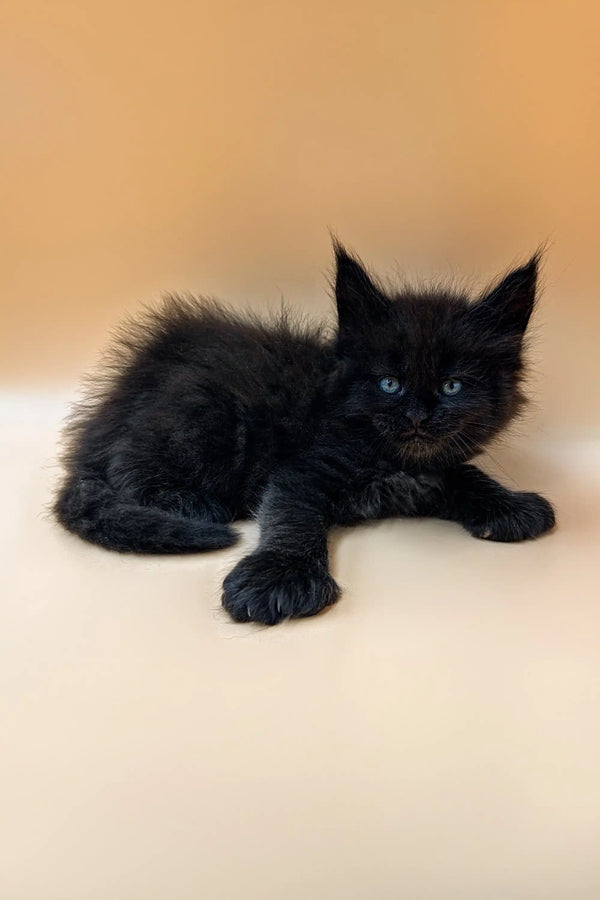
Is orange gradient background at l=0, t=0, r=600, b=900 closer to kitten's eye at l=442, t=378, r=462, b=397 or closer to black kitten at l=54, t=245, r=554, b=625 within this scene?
black kitten at l=54, t=245, r=554, b=625

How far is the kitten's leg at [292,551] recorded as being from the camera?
161cm

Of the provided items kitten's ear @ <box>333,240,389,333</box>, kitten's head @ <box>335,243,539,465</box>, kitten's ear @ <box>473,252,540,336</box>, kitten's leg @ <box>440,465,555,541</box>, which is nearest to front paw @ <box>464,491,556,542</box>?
kitten's leg @ <box>440,465,555,541</box>

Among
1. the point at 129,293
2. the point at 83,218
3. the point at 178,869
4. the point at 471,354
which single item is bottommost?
the point at 178,869

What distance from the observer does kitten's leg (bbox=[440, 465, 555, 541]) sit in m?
2.01

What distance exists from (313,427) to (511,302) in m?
0.58

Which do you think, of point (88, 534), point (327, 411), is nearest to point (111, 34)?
point (327, 411)

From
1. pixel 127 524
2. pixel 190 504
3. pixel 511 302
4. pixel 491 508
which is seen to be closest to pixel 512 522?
pixel 491 508

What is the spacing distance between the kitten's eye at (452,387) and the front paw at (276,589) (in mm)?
538

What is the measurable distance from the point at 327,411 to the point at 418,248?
0.71m

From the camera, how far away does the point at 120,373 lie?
225cm

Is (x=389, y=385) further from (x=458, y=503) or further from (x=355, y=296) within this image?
(x=458, y=503)

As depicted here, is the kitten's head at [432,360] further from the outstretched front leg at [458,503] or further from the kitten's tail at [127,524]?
the kitten's tail at [127,524]

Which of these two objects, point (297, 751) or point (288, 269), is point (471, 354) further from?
point (297, 751)

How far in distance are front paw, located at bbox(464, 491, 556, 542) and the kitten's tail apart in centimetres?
63
